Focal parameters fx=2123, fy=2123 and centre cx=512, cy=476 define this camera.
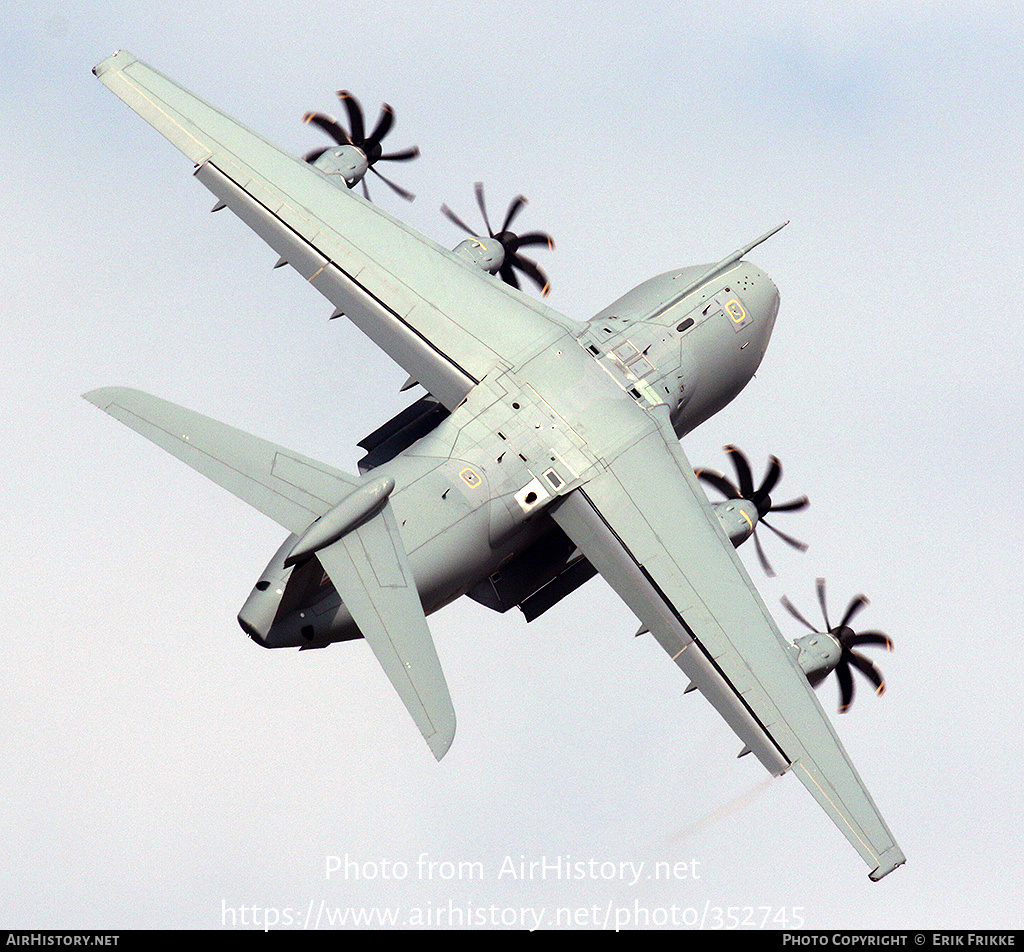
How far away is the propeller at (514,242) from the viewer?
66.7m

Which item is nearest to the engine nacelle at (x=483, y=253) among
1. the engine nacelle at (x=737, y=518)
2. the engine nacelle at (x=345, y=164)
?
the engine nacelle at (x=345, y=164)

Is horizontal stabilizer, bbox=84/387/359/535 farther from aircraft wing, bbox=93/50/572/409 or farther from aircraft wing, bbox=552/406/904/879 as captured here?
aircraft wing, bbox=552/406/904/879

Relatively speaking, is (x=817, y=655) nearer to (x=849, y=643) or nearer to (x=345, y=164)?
(x=849, y=643)

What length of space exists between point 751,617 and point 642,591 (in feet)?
10.00

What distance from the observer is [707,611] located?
Result: 189ft

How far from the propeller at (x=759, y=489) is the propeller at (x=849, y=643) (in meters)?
2.08

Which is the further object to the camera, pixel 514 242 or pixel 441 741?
pixel 514 242

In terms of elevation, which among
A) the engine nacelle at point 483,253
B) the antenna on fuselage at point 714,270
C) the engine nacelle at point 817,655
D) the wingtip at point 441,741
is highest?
the engine nacelle at point 483,253

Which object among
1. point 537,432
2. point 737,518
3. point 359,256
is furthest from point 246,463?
point 737,518

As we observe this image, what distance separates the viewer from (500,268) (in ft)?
220

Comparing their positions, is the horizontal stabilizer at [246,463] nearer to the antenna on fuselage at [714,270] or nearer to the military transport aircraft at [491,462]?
the military transport aircraft at [491,462]

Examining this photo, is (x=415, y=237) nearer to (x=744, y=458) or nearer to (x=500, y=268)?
(x=500, y=268)

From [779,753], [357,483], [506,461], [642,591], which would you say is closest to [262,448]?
[357,483]

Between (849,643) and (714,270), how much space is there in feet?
40.7
